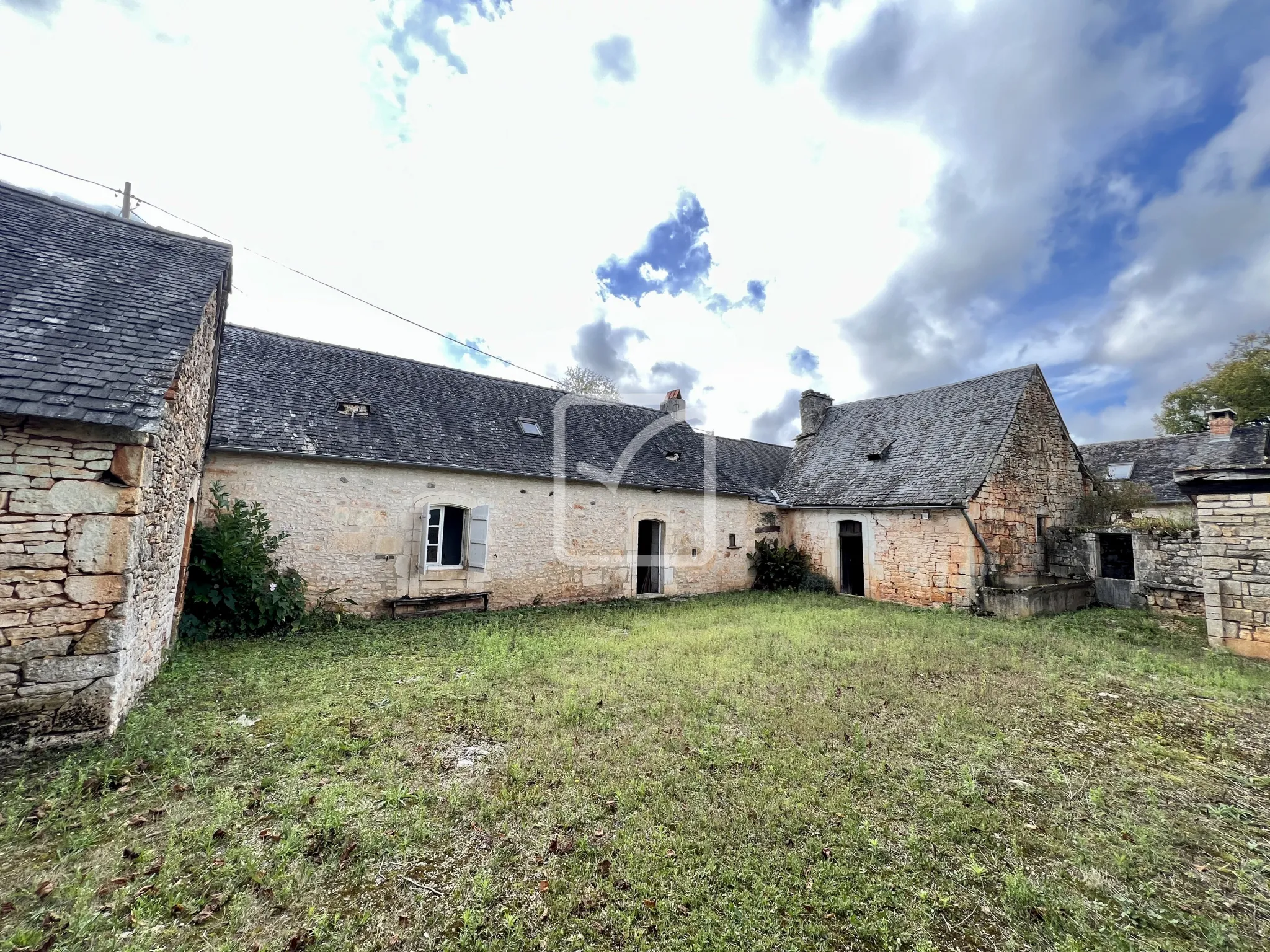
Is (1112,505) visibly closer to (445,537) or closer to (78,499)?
(445,537)

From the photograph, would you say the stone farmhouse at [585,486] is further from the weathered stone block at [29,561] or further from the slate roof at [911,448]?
the weathered stone block at [29,561]

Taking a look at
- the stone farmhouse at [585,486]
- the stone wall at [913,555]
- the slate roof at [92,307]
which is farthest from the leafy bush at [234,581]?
the stone wall at [913,555]

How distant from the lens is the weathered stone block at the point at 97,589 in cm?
399

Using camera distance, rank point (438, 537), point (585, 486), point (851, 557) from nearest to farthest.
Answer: point (438, 537), point (585, 486), point (851, 557)

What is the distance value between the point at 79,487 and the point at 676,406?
13990 mm

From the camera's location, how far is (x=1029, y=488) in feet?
40.3

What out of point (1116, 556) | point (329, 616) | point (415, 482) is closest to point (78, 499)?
point (329, 616)

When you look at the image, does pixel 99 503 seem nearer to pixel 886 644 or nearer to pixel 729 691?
pixel 729 691

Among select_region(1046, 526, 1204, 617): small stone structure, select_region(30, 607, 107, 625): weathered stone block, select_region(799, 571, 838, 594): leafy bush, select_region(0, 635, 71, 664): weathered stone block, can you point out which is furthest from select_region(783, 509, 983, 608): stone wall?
select_region(0, 635, 71, 664): weathered stone block

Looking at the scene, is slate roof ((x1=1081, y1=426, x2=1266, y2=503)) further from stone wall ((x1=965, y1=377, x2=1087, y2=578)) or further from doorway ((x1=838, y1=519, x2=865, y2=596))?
doorway ((x1=838, y1=519, x2=865, y2=596))

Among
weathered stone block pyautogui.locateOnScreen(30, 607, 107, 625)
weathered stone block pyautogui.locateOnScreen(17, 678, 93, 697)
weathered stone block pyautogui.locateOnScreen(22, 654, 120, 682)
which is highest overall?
weathered stone block pyautogui.locateOnScreen(30, 607, 107, 625)

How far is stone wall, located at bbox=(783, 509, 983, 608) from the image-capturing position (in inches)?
425

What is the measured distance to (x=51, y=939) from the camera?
7.32 feet

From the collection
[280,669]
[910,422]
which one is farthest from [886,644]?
[910,422]
